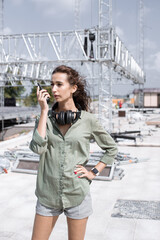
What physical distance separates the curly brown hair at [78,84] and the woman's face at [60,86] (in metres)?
0.04

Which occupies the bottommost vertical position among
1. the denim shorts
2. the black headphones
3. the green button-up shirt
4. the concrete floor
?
the concrete floor

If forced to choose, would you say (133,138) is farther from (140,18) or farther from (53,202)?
(140,18)

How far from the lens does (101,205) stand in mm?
5844

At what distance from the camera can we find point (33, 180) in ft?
25.3

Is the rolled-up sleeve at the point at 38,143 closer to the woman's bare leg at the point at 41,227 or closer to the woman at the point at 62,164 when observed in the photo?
the woman at the point at 62,164

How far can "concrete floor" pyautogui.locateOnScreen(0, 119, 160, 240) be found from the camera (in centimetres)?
454

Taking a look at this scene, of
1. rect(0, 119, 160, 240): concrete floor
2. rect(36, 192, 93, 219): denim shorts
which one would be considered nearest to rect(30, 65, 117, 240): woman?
rect(36, 192, 93, 219): denim shorts

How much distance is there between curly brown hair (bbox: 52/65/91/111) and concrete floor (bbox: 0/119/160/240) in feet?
7.86

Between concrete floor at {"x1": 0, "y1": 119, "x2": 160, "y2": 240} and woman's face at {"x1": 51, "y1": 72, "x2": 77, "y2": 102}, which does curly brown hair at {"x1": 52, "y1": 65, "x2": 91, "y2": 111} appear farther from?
concrete floor at {"x1": 0, "y1": 119, "x2": 160, "y2": 240}

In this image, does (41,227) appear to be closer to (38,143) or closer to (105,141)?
(38,143)

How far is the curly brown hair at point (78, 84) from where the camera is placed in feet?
8.29

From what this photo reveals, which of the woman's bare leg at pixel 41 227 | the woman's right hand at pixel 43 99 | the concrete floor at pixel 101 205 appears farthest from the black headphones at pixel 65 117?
the concrete floor at pixel 101 205

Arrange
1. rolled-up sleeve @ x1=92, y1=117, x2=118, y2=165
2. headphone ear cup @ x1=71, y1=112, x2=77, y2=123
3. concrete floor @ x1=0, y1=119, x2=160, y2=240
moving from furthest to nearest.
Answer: concrete floor @ x1=0, y1=119, x2=160, y2=240 → rolled-up sleeve @ x1=92, y1=117, x2=118, y2=165 → headphone ear cup @ x1=71, y1=112, x2=77, y2=123

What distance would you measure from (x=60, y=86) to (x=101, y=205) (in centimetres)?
386
